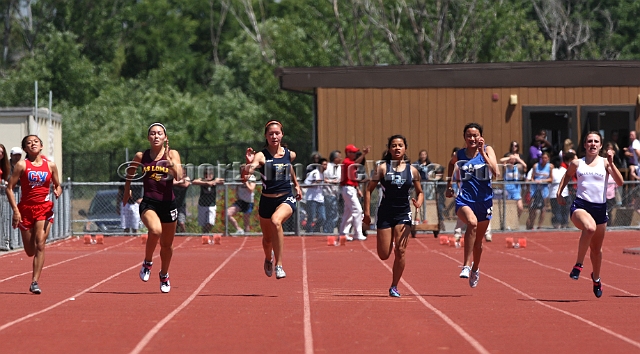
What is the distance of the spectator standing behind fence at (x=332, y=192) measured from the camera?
2677cm

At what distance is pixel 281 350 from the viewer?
29.7 feet

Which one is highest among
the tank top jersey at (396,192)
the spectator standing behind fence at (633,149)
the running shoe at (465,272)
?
the spectator standing behind fence at (633,149)

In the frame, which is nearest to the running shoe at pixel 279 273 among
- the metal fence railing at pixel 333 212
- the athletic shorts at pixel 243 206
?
the metal fence railing at pixel 333 212

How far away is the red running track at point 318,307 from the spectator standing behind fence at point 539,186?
6.24 metres

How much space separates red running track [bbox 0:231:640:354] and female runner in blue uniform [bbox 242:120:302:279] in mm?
559

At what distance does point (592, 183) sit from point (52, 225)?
580 inches

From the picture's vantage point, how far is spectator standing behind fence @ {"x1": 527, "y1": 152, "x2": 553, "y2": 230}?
89.2 feet

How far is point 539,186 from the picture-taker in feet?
89.1

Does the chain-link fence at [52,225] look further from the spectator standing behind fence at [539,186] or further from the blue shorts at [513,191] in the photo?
the spectator standing behind fence at [539,186]

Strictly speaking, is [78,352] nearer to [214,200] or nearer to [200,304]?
[200,304]

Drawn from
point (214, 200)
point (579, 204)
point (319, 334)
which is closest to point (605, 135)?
point (214, 200)

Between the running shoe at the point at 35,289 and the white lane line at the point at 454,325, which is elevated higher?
the running shoe at the point at 35,289

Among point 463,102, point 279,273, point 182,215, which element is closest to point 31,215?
point 279,273

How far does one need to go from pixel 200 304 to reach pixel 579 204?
446 centimetres
